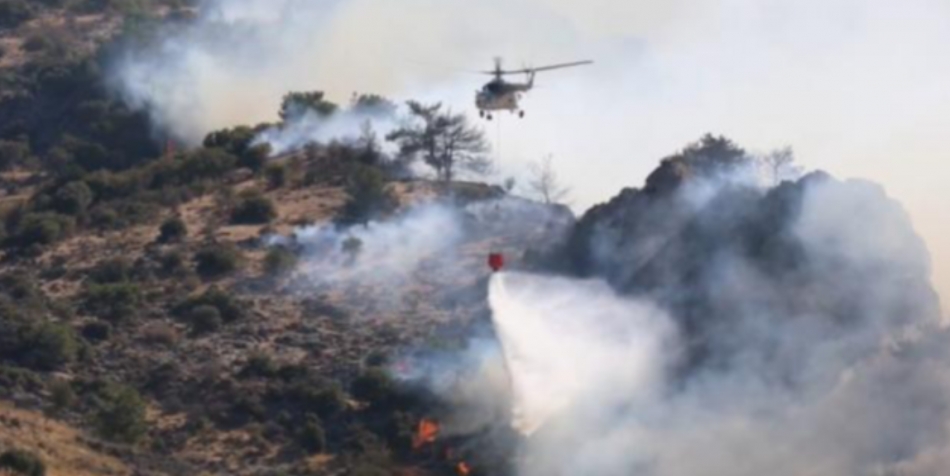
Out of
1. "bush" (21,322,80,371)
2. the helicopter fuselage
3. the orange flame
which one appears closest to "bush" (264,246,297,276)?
"bush" (21,322,80,371)

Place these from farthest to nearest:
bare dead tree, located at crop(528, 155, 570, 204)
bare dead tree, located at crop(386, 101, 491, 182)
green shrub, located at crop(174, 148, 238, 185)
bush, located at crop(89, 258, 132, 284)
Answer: green shrub, located at crop(174, 148, 238, 185)
bare dead tree, located at crop(386, 101, 491, 182)
bare dead tree, located at crop(528, 155, 570, 204)
bush, located at crop(89, 258, 132, 284)

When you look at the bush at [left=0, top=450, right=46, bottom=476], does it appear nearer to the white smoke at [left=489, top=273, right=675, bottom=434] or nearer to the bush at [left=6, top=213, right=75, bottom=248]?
the white smoke at [left=489, top=273, right=675, bottom=434]

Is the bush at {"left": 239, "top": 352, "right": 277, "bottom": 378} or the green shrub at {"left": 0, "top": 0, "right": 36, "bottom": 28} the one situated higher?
the green shrub at {"left": 0, "top": 0, "right": 36, "bottom": 28}

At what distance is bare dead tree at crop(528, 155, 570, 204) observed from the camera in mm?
116000

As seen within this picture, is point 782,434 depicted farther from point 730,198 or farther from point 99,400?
point 99,400

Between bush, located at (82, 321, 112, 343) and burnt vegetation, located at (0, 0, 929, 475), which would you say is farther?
bush, located at (82, 321, 112, 343)

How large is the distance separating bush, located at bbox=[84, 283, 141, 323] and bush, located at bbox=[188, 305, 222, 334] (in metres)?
3.48

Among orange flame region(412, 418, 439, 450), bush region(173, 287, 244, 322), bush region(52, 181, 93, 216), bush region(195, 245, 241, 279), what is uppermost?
bush region(52, 181, 93, 216)

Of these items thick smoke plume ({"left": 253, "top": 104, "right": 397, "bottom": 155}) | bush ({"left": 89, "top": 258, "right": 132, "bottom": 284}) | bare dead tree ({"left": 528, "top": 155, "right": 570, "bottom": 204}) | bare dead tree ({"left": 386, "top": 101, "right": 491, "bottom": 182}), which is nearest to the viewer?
bush ({"left": 89, "top": 258, "right": 132, "bottom": 284})

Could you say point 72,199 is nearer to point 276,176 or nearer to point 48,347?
point 276,176

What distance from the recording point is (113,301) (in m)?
95.1

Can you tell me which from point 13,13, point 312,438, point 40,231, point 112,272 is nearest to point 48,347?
point 112,272

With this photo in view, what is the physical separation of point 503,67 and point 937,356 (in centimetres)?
6714

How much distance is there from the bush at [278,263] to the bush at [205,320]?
19.0 feet
